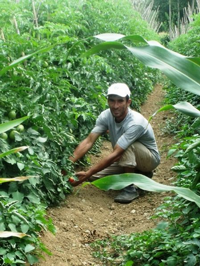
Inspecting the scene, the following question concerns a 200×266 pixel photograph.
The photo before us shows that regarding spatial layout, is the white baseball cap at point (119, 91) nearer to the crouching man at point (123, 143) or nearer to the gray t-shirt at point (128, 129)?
the crouching man at point (123, 143)

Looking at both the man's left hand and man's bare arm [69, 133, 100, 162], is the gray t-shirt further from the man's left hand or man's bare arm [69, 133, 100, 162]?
the man's left hand

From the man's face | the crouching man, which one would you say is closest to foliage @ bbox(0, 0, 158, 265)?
the crouching man

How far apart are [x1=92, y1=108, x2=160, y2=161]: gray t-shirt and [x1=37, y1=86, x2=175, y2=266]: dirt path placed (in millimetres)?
518

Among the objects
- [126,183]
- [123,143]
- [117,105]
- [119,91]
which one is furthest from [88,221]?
[126,183]

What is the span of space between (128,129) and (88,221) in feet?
3.35

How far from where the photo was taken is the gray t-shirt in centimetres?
414

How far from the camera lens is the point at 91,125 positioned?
5.04 metres

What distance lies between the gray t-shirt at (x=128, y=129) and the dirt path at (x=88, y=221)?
1.70 ft

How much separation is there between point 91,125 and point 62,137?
1224 mm

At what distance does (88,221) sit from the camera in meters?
3.63

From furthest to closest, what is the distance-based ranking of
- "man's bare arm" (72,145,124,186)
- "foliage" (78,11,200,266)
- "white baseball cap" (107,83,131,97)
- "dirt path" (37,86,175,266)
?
"white baseball cap" (107,83,131,97), "man's bare arm" (72,145,124,186), "dirt path" (37,86,175,266), "foliage" (78,11,200,266)

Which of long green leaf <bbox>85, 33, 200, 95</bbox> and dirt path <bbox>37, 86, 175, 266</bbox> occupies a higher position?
long green leaf <bbox>85, 33, 200, 95</bbox>

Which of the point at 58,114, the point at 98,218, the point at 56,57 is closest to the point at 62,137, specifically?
the point at 58,114

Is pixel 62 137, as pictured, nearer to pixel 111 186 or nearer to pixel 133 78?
pixel 111 186
